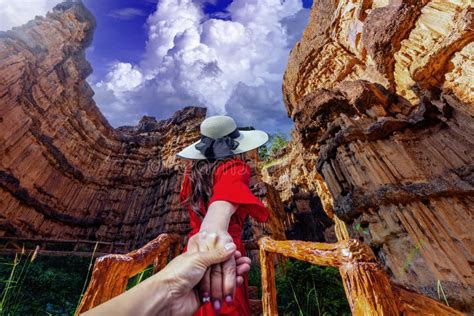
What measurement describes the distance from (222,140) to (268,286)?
5.34ft

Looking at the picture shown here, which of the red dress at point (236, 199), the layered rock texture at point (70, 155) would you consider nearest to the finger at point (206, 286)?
the red dress at point (236, 199)

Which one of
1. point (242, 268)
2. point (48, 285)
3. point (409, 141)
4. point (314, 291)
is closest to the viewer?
point (242, 268)

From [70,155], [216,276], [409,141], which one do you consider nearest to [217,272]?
[216,276]

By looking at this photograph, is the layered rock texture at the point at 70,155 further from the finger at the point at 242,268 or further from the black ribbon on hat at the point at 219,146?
the finger at the point at 242,268

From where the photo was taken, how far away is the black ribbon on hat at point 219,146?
1675 millimetres

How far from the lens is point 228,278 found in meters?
0.85

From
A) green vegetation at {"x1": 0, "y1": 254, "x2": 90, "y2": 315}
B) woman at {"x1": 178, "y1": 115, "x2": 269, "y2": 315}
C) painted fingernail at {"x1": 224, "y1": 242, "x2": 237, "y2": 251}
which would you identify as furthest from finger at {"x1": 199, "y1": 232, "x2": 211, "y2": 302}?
green vegetation at {"x1": 0, "y1": 254, "x2": 90, "y2": 315}

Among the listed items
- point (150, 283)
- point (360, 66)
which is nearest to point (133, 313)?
point (150, 283)

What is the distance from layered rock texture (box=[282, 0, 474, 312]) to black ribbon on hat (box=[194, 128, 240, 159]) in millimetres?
3297

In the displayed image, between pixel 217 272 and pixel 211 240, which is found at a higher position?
pixel 211 240

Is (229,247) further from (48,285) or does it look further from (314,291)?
(48,285)

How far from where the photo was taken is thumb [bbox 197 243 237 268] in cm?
80

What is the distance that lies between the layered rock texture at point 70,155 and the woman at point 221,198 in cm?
1108

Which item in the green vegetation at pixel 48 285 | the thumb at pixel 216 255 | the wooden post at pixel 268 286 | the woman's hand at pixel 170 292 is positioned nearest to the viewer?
the woman's hand at pixel 170 292
